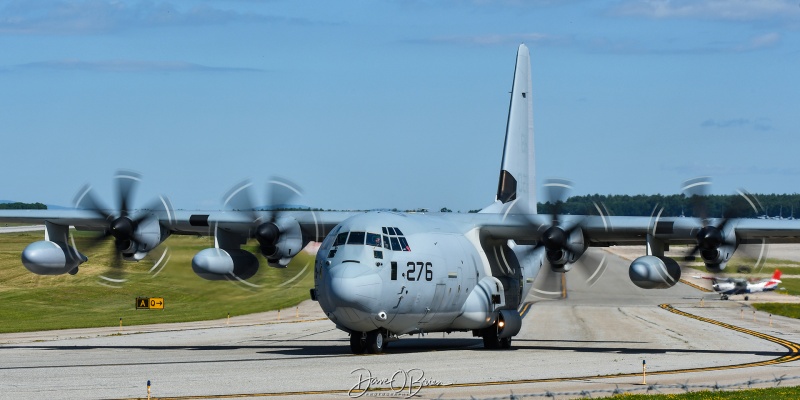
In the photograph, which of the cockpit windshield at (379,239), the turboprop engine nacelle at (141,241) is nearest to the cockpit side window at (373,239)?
the cockpit windshield at (379,239)

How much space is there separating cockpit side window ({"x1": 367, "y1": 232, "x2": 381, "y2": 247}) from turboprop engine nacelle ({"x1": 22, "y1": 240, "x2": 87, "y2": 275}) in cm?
1218

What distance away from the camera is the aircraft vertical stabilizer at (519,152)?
4206 centimetres

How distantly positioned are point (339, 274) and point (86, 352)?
10.8 meters

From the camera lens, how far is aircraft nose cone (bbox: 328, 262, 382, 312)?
30281 millimetres

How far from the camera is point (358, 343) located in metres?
33.1

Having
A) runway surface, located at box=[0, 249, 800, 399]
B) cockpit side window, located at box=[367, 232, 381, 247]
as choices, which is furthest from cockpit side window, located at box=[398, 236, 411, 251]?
runway surface, located at box=[0, 249, 800, 399]

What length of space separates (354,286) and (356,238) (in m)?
1.75

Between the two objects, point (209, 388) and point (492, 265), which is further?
point (492, 265)

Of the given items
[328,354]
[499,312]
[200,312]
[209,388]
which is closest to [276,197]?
[328,354]

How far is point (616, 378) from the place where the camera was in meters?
27.4

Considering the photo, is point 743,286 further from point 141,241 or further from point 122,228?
point 122,228

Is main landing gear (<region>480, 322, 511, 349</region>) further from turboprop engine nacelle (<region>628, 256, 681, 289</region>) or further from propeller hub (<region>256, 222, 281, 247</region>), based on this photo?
propeller hub (<region>256, 222, 281, 247</region>)

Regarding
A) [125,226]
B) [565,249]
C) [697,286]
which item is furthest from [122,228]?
[697,286]

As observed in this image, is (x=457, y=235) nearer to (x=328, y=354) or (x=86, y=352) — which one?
(x=328, y=354)
